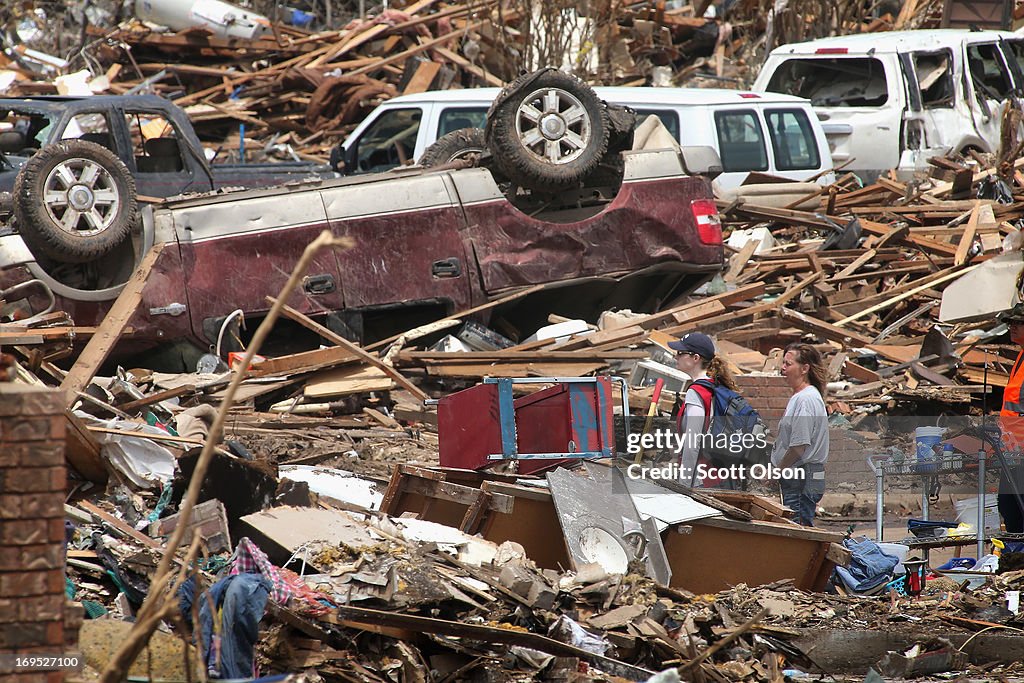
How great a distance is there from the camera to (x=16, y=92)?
18703mm

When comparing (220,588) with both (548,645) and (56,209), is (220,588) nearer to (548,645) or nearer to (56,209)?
(548,645)

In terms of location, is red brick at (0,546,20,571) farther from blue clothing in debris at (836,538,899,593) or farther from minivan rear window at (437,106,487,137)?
minivan rear window at (437,106,487,137)

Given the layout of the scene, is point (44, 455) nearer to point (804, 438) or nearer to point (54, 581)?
point (54, 581)

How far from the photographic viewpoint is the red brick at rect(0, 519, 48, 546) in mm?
3963

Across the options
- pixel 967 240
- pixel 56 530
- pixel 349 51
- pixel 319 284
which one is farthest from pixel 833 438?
pixel 349 51

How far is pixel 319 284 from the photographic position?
10.9 metres

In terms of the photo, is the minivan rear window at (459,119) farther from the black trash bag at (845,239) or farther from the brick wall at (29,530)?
the brick wall at (29,530)

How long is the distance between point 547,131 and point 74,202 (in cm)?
390

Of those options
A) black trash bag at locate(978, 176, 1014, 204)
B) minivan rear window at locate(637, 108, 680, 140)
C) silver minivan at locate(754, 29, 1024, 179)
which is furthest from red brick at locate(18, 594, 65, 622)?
silver minivan at locate(754, 29, 1024, 179)

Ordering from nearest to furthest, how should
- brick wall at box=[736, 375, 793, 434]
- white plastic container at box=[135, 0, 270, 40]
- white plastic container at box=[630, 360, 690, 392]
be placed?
brick wall at box=[736, 375, 793, 434] < white plastic container at box=[630, 360, 690, 392] < white plastic container at box=[135, 0, 270, 40]

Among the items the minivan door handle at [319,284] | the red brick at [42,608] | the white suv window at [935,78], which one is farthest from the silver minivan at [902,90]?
the red brick at [42,608]

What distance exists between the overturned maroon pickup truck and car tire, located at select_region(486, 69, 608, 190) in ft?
1.21

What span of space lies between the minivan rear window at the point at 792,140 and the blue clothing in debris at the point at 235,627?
11.2 m

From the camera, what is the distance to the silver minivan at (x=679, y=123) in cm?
1436
